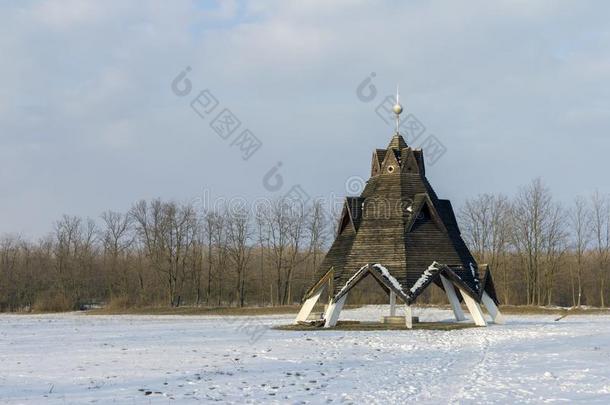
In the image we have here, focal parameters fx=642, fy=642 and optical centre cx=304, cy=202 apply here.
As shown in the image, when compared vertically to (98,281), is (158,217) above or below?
above

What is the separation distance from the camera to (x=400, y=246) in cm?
2783

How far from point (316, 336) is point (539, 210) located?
1624 inches

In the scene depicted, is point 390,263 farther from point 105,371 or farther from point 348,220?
point 105,371

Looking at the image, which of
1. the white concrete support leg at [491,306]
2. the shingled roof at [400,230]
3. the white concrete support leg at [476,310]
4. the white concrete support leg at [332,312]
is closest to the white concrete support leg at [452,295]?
the shingled roof at [400,230]

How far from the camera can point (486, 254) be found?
62781 millimetres

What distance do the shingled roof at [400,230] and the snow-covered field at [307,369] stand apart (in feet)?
15.0

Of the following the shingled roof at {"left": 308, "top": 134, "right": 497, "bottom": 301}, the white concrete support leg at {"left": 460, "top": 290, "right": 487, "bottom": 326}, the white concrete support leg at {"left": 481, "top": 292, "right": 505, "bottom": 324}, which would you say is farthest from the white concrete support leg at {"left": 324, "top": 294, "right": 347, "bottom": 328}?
the white concrete support leg at {"left": 481, "top": 292, "right": 505, "bottom": 324}

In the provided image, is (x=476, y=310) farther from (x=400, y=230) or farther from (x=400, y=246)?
(x=400, y=230)

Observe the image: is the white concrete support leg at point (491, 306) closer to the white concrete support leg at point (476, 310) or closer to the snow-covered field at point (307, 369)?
the white concrete support leg at point (476, 310)

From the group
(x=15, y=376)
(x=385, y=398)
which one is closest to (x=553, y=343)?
(x=385, y=398)

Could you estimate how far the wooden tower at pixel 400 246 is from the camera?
2731cm

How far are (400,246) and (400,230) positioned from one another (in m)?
0.96

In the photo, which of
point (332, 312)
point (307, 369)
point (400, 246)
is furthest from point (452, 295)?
point (307, 369)

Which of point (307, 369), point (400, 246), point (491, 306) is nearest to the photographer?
point (307, 369)
